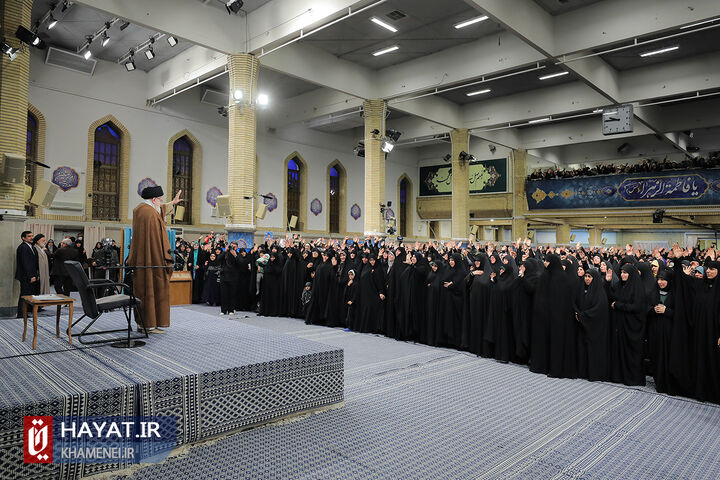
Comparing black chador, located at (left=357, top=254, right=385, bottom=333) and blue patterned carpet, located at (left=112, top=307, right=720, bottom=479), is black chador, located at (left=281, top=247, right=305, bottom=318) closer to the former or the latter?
black chador, located at (left=357, top=254, right=385, bottom=333)

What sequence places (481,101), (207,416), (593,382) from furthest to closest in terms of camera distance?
1. (481,101)
2. (593,382)
3. (207,416)

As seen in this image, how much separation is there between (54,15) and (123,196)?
519 cm

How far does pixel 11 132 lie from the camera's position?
696 centimetres

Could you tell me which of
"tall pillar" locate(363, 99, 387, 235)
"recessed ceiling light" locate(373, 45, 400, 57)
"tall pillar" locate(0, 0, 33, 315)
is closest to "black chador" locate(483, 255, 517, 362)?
"tall pillar" locate(0, 0, 33, 315)

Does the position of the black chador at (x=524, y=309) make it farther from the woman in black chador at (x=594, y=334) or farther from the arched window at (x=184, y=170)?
the arched window at (x=184, y=170)

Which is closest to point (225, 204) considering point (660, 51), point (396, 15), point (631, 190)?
point (396, 15)

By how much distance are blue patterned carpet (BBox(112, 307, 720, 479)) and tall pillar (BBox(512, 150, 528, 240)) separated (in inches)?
636

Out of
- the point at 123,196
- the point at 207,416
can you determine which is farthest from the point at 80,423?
the point at 123,196

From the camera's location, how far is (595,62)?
12.5m

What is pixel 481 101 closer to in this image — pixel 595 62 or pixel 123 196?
pixel 595 62

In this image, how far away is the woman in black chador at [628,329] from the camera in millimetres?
4941

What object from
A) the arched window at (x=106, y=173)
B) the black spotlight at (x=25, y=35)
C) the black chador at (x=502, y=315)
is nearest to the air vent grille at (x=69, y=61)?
the arched window at (x=106, y=173)

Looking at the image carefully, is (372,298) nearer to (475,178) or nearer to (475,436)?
(475,436)

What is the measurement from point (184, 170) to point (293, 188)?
476 centimetres
